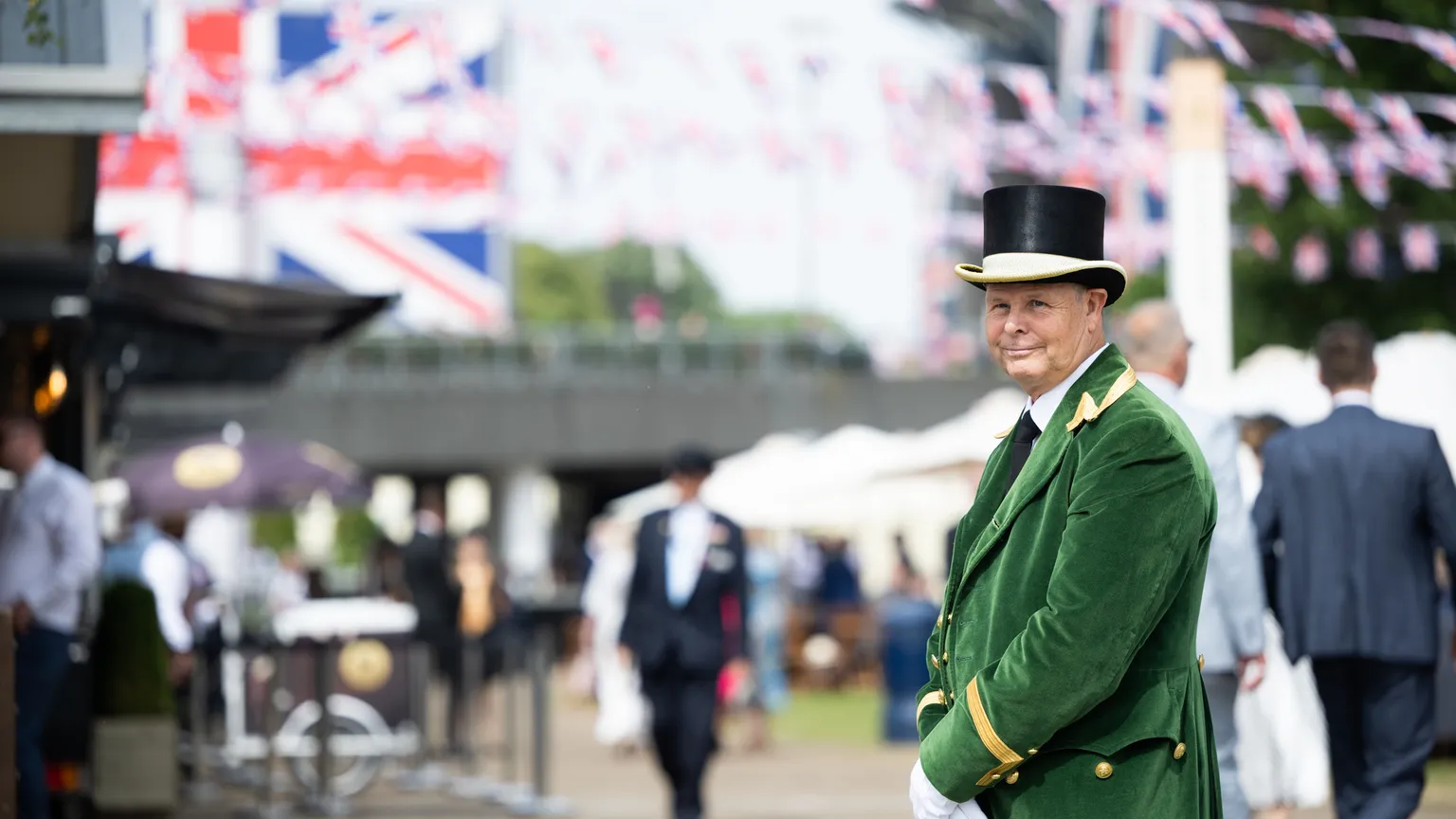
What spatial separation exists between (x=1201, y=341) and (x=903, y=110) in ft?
20.1

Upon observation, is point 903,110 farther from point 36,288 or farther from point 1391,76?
point 36,288

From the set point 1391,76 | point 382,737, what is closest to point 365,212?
point 1391,76

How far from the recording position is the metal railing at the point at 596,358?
45.4 meters

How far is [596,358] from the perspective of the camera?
47.1 meters

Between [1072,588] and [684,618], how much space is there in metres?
6.21

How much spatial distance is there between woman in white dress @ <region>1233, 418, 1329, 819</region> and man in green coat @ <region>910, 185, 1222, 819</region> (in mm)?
3971

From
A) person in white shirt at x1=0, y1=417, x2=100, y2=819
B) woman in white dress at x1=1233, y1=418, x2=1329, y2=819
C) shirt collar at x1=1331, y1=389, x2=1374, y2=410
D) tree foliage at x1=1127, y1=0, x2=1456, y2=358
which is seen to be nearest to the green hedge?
person in white shirt at x1=0, y1=417, x2=100, y2=819

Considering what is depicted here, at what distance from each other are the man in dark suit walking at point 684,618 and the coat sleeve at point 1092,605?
19.6 ft

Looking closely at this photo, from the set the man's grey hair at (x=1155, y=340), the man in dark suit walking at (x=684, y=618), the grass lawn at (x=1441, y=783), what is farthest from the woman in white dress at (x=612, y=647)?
the man's grey hair at (x=1155, y=340)

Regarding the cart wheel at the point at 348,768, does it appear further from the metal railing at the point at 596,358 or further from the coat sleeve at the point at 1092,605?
the metal railing at the point at 596,358

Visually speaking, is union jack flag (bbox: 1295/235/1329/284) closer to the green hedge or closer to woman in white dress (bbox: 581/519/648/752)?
woman in white dress (bbox: 581/519/648/752)

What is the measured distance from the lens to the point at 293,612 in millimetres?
15258

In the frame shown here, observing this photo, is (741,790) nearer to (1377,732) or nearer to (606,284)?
(1377,732)

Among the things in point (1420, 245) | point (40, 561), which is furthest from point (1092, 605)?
point (1420, 245)
